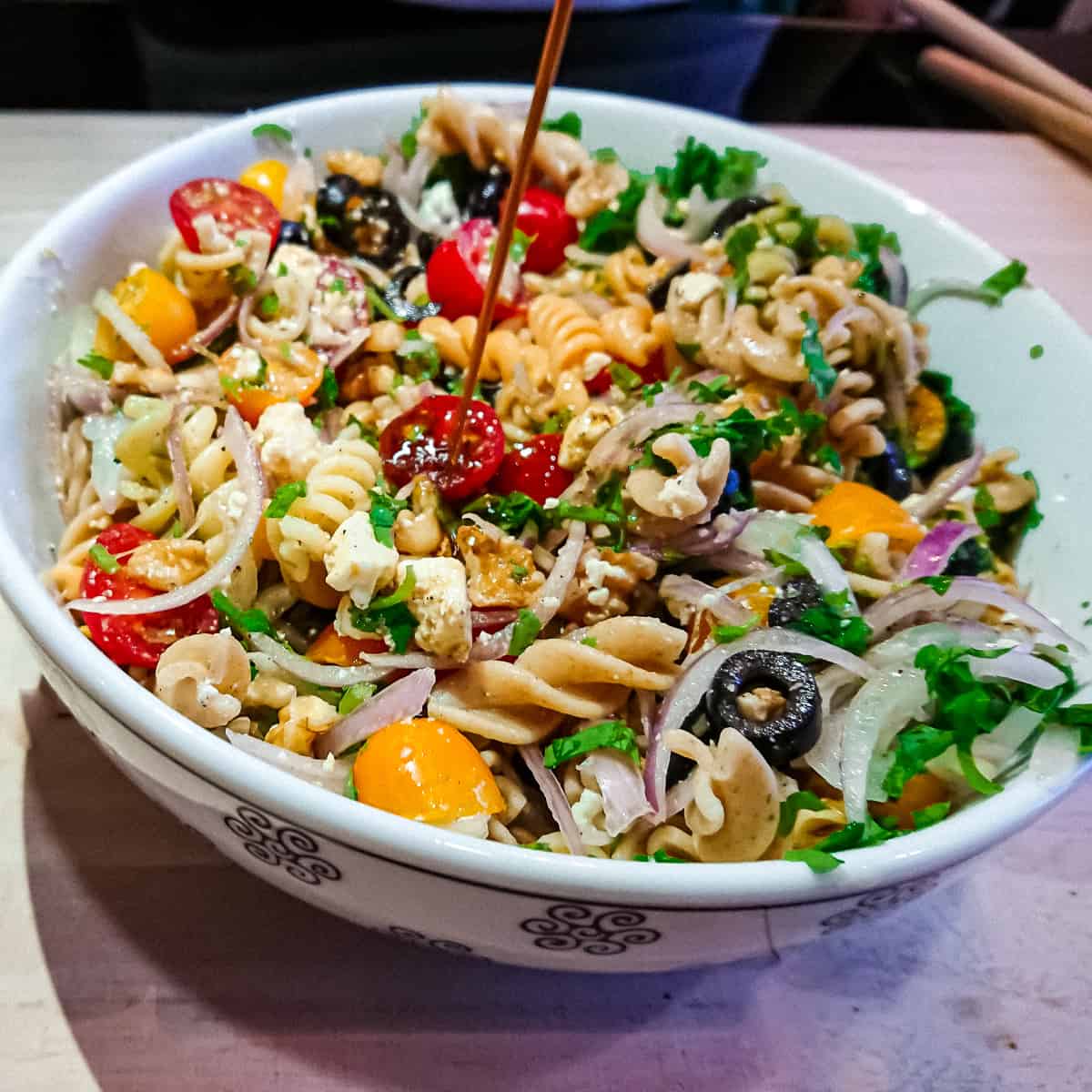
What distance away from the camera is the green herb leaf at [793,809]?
4.47 ft

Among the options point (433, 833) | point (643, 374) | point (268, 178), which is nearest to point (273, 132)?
point (268, 178)

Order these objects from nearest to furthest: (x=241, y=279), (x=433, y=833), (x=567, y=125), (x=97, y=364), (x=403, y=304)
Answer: (x=433, y=833) → (x=97, y=364) → (x=241, y=279) → (x=403, y=304) → (x=567, y=125)

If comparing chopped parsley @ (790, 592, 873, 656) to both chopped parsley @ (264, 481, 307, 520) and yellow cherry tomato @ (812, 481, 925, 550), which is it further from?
chopped parsley @ (264, 481, 307, 520)

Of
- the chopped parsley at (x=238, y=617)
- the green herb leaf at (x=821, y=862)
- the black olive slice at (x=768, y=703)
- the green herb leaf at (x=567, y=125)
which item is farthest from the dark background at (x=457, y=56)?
the green herb leaf at (x=821, y=862)

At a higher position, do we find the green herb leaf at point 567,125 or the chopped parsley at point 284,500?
the green herb leaf at point 567,125

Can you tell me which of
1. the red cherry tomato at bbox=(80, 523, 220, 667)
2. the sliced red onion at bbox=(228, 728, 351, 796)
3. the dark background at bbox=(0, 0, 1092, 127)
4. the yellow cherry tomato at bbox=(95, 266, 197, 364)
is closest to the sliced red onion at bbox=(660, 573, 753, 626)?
the sliced red onion at bbox=(228, 728, 351, 796)

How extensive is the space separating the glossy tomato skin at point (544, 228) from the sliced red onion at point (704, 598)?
0.98 m

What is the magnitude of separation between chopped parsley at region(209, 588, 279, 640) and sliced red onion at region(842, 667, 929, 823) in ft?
2.90

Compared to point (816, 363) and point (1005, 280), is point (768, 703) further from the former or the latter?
point (1005, 280)

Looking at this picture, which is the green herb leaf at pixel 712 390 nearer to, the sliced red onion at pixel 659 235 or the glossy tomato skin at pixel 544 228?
the sliced red onion at pixel 659 235

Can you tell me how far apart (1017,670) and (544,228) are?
4.59ft

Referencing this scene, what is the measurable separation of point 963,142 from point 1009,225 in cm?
49

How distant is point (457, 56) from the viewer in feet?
11.8

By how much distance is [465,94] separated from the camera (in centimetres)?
247
